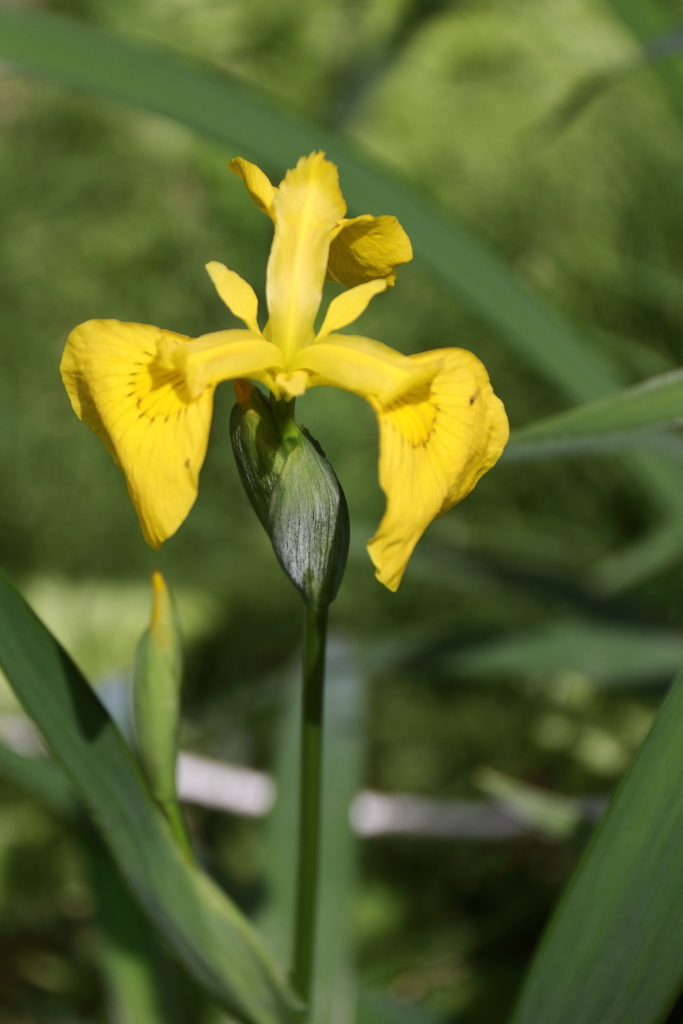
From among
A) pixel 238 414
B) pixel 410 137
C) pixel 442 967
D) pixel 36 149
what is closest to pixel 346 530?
pixel 238 414

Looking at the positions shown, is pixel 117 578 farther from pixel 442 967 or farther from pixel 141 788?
pixel 141 788

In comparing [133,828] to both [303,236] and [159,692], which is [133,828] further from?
[303,236]

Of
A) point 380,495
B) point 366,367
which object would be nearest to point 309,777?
point 366,367

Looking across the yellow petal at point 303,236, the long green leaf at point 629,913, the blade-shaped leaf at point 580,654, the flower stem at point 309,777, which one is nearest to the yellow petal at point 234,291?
the yellow petal at point 303,236

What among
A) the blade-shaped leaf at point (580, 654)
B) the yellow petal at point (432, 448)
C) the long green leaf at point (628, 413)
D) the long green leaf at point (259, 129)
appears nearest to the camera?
the yellow petal at point (432, 448)

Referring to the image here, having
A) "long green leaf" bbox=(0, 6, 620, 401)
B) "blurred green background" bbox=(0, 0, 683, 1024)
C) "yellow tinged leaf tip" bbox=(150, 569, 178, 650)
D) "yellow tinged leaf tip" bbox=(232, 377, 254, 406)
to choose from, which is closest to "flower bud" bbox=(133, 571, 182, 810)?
"yellow tinged leaf tip" bbox=(150, 569, 178, 650)

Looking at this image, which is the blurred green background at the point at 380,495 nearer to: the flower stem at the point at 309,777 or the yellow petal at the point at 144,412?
the flower stem at the point at 309,777

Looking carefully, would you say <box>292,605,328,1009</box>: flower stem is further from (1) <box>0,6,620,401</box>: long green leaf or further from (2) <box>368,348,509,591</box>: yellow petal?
(1) <box>0,6,620,401</box>: long green leaf
